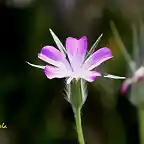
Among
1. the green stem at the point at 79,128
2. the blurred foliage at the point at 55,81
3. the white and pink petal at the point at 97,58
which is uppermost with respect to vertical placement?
the blurred foliage at the point at 55,81

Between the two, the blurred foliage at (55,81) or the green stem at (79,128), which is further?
the blurred foliage at (55,81)

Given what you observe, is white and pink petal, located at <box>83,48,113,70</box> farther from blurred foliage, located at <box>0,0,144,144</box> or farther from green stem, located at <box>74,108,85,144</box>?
blurred foliage, located at <box>0,0,144,144</box>

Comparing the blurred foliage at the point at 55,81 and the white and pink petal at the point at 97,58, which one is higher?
the blurred foliage at the point at 55,81

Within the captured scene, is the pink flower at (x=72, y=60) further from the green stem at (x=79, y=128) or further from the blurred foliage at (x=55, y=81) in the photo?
the blurred foliage at (x=55, y=81)

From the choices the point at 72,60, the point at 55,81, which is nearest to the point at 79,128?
the point at 72,60

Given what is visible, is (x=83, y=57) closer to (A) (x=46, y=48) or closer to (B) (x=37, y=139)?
(A) (x=46, y=48)

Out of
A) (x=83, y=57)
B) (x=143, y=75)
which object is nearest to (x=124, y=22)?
(x=143, y=75)

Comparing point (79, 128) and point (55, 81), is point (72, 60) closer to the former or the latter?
point (79, 128)

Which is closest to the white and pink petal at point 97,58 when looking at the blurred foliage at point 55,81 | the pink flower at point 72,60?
the pink flower at point 72,60

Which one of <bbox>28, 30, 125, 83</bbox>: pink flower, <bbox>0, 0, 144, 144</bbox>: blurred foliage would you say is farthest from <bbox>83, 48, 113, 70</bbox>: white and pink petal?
<bbox>0, 0, 144, 144</bbox>: blurred foliage
